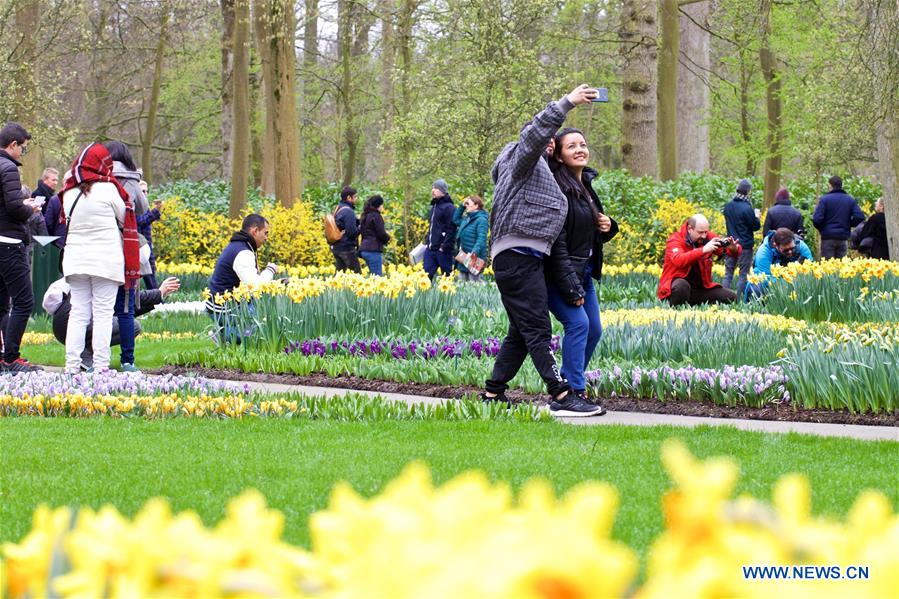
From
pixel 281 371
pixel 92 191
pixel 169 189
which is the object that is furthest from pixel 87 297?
pixel 169 189

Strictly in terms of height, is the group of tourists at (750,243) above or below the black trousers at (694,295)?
above

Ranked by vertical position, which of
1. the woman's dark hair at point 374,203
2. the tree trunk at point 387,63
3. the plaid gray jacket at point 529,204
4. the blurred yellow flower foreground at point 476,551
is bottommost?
the blurred yellow flower foreground at point 476,551

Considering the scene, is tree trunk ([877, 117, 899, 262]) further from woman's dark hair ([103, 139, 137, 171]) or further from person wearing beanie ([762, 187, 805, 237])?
woman's dark hair ([103, 139, 137, 171])

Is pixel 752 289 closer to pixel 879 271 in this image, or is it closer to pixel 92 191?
pixel 879 271

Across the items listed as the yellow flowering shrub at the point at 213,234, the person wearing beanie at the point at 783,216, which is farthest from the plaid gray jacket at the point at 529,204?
the yellow flowering shrub at the point at 213,234

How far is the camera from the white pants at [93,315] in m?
9.35

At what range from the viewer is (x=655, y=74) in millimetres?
24109

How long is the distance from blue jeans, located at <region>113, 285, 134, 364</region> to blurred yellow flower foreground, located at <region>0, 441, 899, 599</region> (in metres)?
8.82

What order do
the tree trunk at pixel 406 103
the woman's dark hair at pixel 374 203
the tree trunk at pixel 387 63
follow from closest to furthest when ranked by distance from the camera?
Result: the woman's dark hair at pixel 374 203, the tree trunk at pixel 406 103, the tree trunk at pixel 387 63

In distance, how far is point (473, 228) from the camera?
18031 millimetres

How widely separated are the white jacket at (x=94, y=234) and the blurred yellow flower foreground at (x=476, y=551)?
822cm

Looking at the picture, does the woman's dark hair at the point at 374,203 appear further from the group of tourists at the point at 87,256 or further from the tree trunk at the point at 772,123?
the tree trunk at the point at 772,123

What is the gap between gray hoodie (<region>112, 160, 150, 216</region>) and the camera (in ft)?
33.1

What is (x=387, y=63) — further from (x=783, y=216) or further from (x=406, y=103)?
(x=783, y=216)
